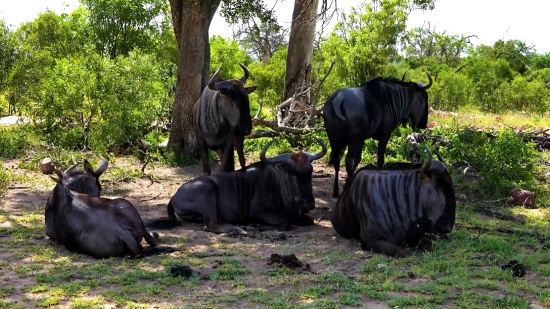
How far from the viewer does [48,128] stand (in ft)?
40.0

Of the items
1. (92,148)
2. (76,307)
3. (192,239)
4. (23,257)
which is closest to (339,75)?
(92,148)

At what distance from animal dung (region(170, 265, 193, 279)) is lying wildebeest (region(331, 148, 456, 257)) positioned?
1899 mm

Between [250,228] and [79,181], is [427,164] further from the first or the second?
[79,181]

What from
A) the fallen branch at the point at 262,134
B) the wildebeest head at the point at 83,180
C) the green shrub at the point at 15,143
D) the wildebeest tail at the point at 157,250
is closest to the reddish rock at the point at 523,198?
the fallen branch at the point at 262,134

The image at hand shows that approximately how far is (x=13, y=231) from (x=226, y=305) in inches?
135

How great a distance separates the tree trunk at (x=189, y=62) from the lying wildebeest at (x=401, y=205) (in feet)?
19.7

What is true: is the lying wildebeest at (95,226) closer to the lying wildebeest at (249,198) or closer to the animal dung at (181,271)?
the animal dung at (181,271)

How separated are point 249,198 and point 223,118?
1.76 m

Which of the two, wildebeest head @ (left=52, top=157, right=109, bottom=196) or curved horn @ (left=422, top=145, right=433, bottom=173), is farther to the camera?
wildebeest head @ (left=52, top=157, right=109, bottom=196)

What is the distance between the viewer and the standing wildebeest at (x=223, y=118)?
29.6 ft

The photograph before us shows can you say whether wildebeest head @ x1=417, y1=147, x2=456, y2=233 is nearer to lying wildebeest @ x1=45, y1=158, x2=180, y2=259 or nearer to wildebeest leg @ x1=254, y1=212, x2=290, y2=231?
wildebeest leg @ x1=254, y1=212, x2=290, y2=231

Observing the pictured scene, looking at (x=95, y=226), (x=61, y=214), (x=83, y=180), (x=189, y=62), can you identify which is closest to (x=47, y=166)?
(x=189, y=62)

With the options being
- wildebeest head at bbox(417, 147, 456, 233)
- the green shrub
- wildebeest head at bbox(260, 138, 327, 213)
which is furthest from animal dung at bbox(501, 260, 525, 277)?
the green shrub

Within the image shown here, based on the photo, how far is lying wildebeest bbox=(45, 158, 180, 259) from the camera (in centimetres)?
609
